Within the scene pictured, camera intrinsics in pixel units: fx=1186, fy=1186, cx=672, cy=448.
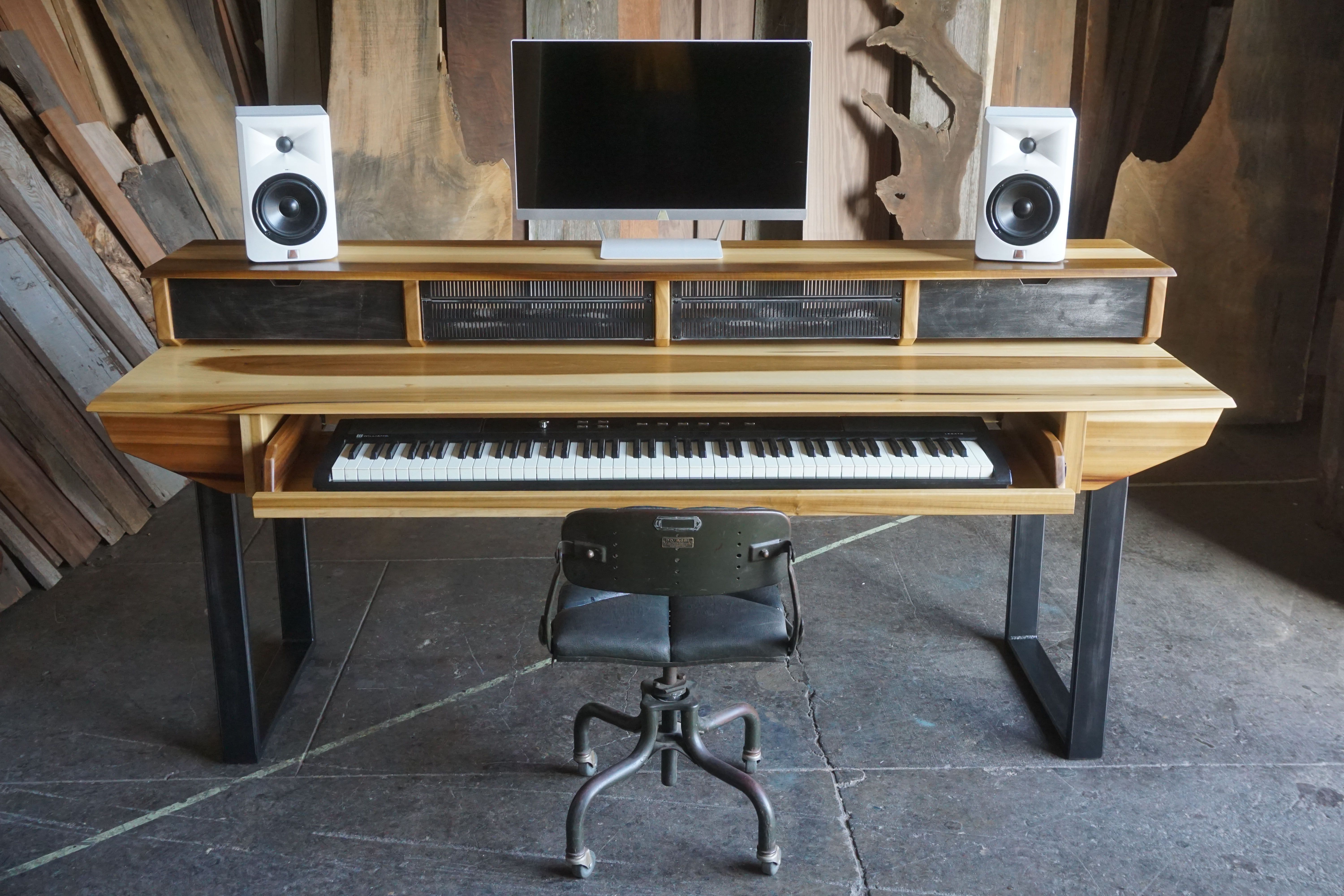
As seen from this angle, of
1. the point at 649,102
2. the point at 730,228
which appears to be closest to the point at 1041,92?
the point at 730,228

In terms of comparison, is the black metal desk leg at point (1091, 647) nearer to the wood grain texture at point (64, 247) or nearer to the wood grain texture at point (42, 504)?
the wood grain texture at point (42, 504)

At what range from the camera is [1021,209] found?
2703mm

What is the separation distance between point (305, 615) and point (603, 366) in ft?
3.97

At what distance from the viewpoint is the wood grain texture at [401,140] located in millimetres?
4281

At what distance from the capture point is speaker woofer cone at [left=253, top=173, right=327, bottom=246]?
8.73ft

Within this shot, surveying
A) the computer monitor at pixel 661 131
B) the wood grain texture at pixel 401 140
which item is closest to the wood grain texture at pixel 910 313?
the computer monitor at pixel 661 131

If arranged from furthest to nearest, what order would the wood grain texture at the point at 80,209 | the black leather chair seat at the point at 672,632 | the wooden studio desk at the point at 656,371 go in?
the wood grain texture at the point at 80,209 → the wooden studio desk at the point at 656,371 → the black leather chair seat at the point at 672,632

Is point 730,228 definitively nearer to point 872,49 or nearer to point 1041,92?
point 872,49

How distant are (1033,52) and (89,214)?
3.50 metres

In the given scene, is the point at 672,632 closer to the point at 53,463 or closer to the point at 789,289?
the point at 789,289

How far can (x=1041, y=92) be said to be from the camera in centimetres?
466

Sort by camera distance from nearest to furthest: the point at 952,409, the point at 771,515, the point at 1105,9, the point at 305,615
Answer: the point at 771,515
the point at 952,409
the point at 305,615
the point at 1105,9

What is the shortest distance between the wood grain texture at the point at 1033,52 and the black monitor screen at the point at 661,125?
2106mm

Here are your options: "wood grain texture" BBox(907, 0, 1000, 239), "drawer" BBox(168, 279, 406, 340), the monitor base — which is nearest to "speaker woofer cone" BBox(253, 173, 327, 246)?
"drawer" BBox(168, 279, 406, 340)
